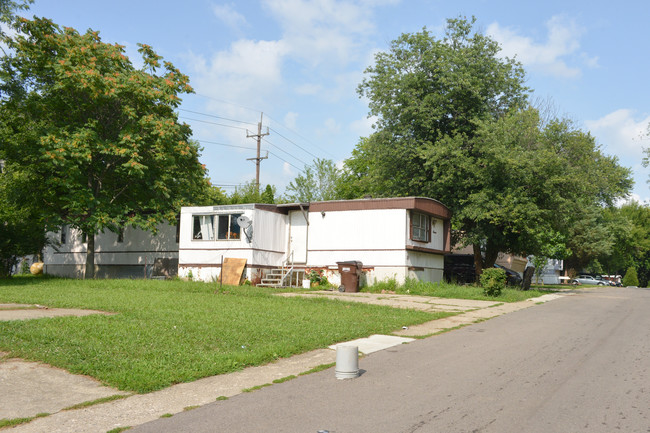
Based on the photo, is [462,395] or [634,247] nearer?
[462,395]

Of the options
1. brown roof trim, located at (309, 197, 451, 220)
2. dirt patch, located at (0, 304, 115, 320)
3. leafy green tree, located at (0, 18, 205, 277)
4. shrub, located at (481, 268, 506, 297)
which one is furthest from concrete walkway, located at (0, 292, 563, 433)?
leafy green tree, located at (0, 18, 205, 277)

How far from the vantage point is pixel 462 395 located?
6.32 meters

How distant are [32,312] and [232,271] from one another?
1200 cm

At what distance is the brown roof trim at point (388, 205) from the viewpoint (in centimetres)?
2349

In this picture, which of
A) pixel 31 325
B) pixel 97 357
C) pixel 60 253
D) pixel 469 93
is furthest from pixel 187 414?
pixel 60 253

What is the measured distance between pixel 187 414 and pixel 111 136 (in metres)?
22.6

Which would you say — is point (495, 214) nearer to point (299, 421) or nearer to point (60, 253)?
point (299, 421)

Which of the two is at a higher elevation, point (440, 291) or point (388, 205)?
point (388, 205)

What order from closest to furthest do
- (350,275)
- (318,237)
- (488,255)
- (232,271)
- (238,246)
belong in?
(350,275)
(232,271)
(238,246)
(318,237)
(488,255)

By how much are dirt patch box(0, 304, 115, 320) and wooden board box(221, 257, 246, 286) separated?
10.6m

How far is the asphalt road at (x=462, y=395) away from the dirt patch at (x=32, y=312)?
6895mm

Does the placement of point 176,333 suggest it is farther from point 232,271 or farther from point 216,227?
point 216,227

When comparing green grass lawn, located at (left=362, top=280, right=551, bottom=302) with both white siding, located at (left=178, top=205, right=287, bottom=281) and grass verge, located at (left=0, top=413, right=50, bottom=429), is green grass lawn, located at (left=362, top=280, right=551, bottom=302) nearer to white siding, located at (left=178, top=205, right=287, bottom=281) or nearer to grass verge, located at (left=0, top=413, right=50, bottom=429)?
white siding, located at (left=178, top=205, right=287, bottom=281)

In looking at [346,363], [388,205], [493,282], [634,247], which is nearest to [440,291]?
[493,282]
